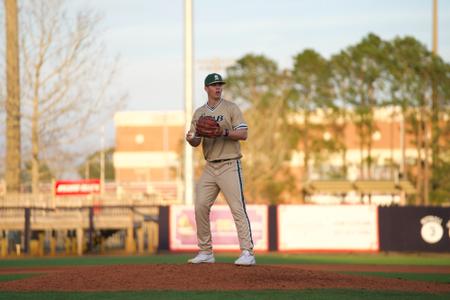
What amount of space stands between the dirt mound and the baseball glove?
162cm

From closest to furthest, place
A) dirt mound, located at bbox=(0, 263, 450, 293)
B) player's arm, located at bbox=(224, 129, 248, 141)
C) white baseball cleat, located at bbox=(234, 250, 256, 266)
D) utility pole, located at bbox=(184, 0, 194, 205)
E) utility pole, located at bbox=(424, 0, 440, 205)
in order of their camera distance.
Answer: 1. dirt mound, located at bbox=(0, 263, 450, 293)
2. player's arm, located at bbox=(224, 129, 248, 141)
3. white baseball cleat, located at bbox=(234, 250, 256, 266)
4. utility pole, located at bbox=(184, 0, 194, 205)
5. utility pole, located at bbox=(424, 0, 440, 205)

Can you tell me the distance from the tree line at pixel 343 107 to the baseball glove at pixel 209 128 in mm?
36498

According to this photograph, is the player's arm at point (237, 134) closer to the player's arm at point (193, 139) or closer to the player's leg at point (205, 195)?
the player's arm at point (193, 139)

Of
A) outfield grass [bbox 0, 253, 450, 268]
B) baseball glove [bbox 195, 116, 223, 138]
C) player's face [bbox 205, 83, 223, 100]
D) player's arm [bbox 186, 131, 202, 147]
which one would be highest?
player's face [bbox 205, 83, 223, 100]

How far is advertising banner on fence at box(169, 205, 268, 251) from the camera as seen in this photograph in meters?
26.7

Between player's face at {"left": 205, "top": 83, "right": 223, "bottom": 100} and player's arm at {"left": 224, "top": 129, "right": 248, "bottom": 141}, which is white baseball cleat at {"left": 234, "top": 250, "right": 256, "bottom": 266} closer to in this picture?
player's arm at {"left": 224, "top": 129, "right": 248, "bottom": 141}

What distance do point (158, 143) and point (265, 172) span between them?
29.0 metres

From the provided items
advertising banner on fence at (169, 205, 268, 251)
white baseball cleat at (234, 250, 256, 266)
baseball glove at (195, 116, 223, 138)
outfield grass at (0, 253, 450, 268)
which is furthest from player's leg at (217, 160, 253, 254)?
advertising banner on fence at (169, 205, 268, 251)

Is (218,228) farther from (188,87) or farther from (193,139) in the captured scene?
(193,139)

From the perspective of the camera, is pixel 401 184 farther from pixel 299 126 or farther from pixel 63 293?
pixel 63 293

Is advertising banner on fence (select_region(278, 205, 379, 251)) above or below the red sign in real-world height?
below

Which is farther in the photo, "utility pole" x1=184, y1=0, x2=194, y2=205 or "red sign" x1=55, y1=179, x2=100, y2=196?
"red sign" x1=55, y1=179, x2=100, y2=196

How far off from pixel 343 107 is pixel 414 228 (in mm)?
23429

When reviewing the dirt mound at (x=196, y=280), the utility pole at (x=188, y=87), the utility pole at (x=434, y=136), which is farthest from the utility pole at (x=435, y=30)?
the dirt mound at (x=196, y=280)
